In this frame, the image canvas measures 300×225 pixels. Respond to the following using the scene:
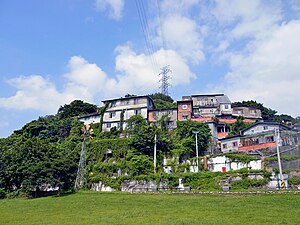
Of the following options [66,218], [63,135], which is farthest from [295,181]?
[63,135]

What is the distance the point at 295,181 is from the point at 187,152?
17.9 meters

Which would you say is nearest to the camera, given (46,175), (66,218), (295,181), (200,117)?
(66,218)

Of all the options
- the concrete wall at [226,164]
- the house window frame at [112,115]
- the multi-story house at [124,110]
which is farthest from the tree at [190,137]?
the house window frame at [112,115]

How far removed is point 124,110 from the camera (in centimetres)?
6172

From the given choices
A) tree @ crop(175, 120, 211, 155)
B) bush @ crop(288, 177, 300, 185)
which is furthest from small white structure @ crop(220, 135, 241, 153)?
bush @ crop(288, 177, 300, 185)

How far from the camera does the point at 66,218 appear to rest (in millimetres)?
19031

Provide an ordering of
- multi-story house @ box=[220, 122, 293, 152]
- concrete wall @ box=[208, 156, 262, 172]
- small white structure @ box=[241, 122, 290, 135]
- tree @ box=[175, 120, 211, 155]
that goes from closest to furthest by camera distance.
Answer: concrete wall @ box=[208, 156, 262, 172], multi-story house @ box=[220, 122, 293, 152], tree @ box=[175, 120, 211, 155], small white structure @ box=[241, 122, 290, 135]

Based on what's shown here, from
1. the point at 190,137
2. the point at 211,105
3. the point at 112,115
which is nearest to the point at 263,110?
the point at 211,105

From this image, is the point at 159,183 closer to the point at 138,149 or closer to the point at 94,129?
the point at 138,149

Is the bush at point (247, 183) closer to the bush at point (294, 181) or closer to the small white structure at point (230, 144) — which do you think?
the bush at point (294, 181)

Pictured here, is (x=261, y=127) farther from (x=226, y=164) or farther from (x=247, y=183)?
(x=247, y=183)

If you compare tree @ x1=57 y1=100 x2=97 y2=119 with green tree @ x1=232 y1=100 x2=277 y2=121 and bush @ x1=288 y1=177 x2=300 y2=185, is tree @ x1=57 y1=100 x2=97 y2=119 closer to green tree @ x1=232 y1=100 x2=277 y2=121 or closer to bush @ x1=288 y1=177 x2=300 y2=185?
green tree @ x1=232 y1=100 x2=277 y2=121

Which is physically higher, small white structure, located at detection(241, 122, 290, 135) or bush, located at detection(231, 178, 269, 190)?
small white structure, located at detection(241, 122, 290, 135)

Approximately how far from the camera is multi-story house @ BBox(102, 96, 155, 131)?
6106 cm
